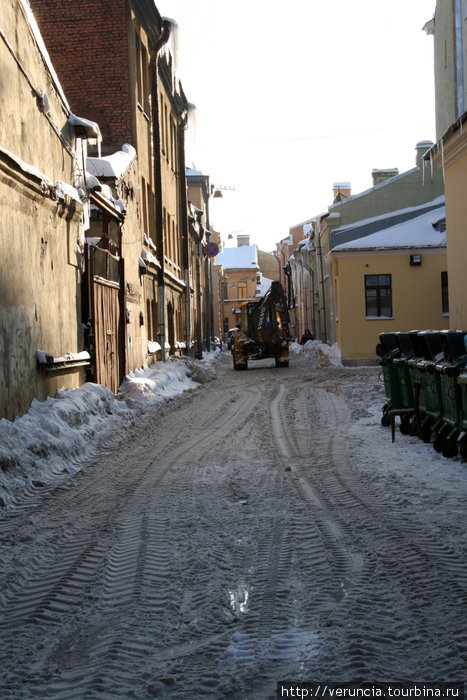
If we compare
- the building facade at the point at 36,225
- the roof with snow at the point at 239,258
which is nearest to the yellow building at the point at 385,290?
the building facade at the point at 36,225

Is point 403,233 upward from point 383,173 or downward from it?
downward

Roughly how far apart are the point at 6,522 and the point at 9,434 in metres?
1.72

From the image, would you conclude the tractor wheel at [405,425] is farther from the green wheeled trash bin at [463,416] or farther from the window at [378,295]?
the window at [378,295]

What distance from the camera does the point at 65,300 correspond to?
10883mm

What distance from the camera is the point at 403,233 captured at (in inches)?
1067

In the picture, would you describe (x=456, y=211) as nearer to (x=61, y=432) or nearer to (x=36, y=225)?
(x=36, y=225)

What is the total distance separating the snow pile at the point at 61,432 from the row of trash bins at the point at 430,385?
394cm

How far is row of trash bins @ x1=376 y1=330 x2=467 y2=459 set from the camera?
7.66 metres

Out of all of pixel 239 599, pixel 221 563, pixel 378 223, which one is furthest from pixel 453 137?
pixel 378 223

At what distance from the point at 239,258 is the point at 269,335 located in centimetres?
5383

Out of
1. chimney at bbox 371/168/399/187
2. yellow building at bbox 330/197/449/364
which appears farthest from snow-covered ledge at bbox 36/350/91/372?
chimney at bbox 371/168/399/187

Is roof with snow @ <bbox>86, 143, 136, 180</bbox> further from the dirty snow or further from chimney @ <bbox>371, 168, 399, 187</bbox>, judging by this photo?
chimney @ <bbox>371, 168, 399, 187</bbox>

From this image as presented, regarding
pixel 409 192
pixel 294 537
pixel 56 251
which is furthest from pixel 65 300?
pixel 409 192

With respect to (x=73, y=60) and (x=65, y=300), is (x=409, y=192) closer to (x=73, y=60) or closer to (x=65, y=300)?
(x=73, y=60)
